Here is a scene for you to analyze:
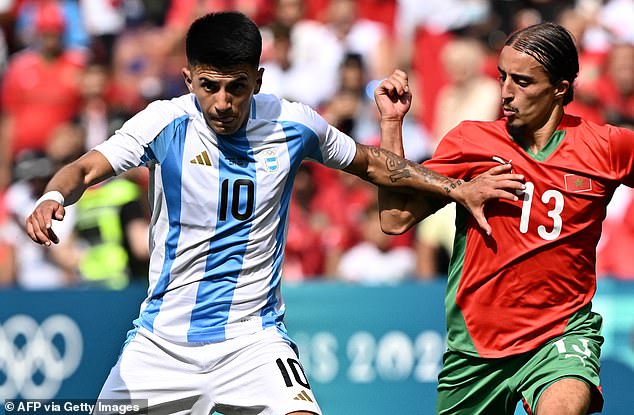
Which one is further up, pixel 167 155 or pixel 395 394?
pixel 167 155

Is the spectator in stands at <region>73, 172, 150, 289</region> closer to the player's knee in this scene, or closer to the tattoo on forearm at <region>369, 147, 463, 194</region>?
the tattoo on forearm at <region>369, 147, 463, 194</region>

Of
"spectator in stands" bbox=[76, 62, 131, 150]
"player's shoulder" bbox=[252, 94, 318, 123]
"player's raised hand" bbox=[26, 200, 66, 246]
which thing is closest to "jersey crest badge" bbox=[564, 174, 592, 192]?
"player's shoulder" bbox=[252, 94, 318, 123]

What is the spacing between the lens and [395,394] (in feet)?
31.2

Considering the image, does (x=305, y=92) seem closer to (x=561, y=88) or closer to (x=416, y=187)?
(x=416, y=187)

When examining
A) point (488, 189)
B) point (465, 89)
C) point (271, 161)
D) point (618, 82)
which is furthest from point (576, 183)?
point (618, 82)

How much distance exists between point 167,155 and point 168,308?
0.79 metres

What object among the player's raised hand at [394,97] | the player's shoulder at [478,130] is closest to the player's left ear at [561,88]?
the player's shoulder at [478,130]

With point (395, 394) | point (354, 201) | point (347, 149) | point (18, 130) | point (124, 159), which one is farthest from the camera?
point (18, 130)

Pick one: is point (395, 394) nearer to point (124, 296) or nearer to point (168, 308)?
point (124, 296)

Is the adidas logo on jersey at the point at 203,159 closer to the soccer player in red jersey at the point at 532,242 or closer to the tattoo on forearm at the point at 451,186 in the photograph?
the tattoo on forearm at the point at 451,186

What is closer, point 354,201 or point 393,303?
point 393,303

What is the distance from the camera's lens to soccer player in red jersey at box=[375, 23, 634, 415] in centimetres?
595

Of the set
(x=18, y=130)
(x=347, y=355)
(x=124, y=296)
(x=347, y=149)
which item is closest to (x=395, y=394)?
(x=347, y=355)

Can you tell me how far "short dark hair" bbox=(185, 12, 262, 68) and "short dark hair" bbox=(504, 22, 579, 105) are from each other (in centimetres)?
142
